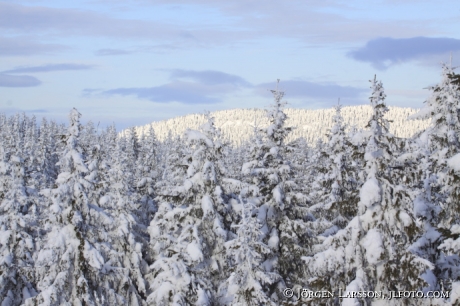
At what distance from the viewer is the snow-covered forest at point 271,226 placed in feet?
52.7

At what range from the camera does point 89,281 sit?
2144 centimetres

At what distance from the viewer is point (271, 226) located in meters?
24.4

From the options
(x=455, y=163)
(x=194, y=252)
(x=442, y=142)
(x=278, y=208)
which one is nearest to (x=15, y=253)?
(x=194, y=252)

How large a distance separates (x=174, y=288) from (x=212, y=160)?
5719mm

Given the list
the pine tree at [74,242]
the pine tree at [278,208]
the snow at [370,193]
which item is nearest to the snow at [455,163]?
the snow at [370,193]

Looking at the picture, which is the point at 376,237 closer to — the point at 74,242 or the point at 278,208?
the point at 278,208

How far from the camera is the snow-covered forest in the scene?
52.7 feet

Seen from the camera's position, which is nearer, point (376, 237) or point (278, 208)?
point (376, 237)

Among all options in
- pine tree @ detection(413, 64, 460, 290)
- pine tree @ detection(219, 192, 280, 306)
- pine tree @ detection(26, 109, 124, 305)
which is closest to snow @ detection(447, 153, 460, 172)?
pine tree @ detection(413, 64, 460, 290)

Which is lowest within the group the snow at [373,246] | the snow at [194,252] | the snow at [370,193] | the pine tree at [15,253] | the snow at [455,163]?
the pine tree at [15,253]

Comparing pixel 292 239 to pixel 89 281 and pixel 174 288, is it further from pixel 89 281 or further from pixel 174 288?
pixel 89 281

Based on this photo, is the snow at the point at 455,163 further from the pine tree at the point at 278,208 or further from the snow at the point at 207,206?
the pine tree at the point at 278,208

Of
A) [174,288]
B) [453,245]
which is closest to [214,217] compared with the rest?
[174,288]

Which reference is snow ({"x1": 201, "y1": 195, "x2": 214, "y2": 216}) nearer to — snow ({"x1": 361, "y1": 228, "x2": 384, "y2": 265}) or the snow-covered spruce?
the snow-covered spruce
